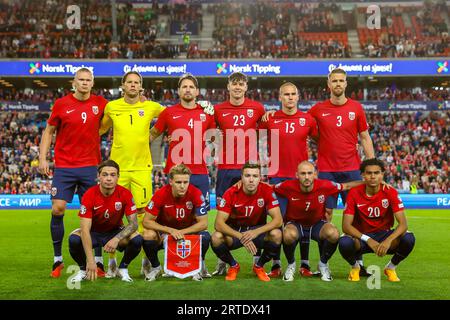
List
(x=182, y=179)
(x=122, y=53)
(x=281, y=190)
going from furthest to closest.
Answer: (x=122, y=53)
(x=281, y=190)
(x=182, y=179)

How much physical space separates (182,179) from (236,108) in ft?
4.43

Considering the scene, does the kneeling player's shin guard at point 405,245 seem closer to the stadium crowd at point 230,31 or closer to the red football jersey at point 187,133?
the red football jersey at point 187,133

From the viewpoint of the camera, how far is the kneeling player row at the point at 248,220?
247 inches

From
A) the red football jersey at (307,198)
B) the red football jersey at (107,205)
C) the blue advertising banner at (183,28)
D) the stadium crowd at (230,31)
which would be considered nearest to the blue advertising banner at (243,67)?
the stadium crowd at (230,31)

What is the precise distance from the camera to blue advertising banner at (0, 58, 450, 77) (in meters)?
27.3

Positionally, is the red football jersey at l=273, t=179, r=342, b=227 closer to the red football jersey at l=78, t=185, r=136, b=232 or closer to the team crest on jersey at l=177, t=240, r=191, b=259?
the team crest on jersey at l=177, t=240, r=191, b=259

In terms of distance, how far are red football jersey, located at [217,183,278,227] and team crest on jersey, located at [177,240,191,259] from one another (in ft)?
1.90

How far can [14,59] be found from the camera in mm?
27484

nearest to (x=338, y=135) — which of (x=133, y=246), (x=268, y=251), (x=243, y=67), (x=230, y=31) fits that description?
(x=268, y=251)

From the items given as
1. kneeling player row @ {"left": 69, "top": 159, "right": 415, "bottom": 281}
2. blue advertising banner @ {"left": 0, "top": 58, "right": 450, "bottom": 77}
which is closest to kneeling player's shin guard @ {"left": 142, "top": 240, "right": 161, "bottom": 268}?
kneeling player row @ {"left": 69, "top": 159, "right": 415, "bottom": 281}

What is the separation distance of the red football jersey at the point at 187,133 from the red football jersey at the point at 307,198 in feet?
3.20

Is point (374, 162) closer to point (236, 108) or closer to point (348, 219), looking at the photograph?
point (348, 219)

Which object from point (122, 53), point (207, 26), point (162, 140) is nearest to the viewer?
point (162, 140)

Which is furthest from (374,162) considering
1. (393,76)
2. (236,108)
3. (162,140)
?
Result: (393,76)
